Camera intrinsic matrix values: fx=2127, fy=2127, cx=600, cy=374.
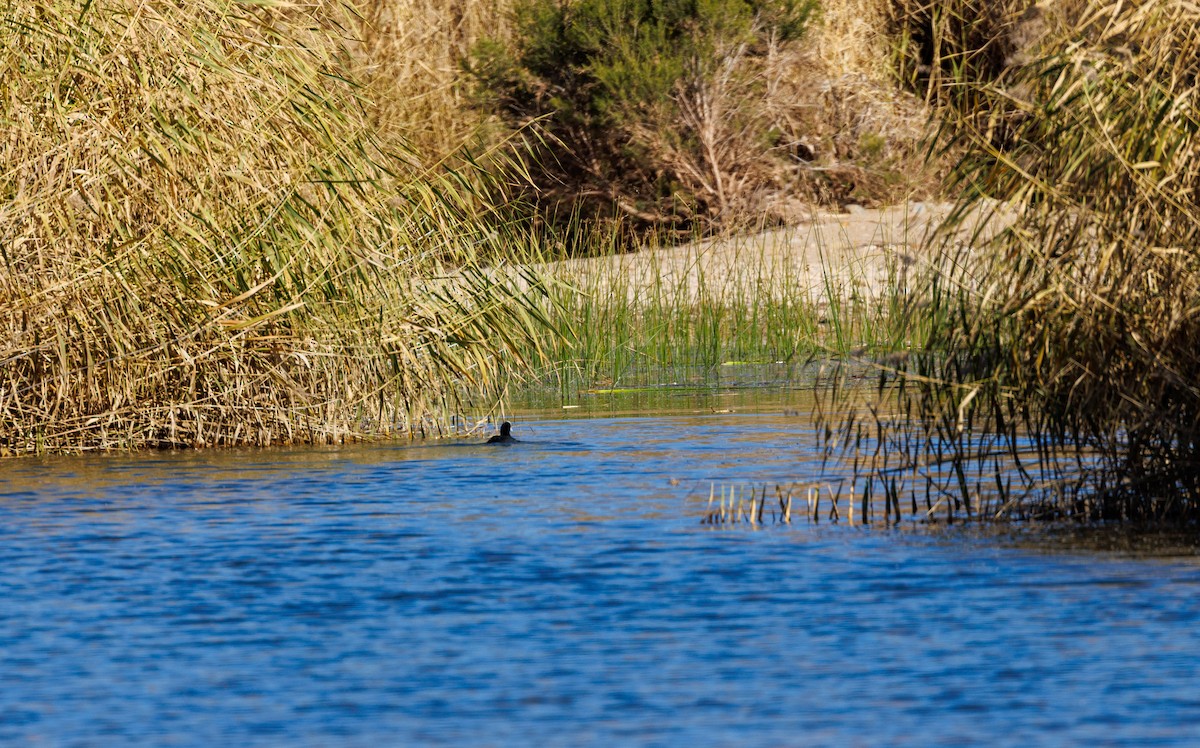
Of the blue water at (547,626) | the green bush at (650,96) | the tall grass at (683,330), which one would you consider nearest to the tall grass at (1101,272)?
the blue water at (547,626)

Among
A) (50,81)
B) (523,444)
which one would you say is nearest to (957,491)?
(523,444)

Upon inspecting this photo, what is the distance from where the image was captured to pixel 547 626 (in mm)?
6164

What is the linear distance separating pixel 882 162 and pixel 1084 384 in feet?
51.9

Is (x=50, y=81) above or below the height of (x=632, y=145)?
below

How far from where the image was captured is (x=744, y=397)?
46.0 feet

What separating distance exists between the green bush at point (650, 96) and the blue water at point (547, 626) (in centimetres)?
1342

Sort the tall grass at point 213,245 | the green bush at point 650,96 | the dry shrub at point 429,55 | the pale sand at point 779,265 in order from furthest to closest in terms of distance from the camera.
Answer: the dry shrub at point 429,55 → the green bush at point 650,96 → the pale sand at point 779,265 → the tall grass at point 213,245

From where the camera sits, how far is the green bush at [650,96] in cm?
2238

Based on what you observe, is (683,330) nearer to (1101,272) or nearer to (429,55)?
(429,55)

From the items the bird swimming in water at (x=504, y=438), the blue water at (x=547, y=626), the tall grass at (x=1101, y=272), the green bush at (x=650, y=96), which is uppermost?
the green bush at (x=650, y=96)

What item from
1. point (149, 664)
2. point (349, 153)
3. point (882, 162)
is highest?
point (882, 162)

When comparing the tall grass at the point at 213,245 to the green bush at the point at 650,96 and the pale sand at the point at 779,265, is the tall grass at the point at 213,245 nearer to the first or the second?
the pale sand at the point at 779,265

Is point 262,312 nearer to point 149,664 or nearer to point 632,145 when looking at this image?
point 149,664

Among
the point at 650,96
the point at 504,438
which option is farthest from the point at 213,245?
the point at 650,96
